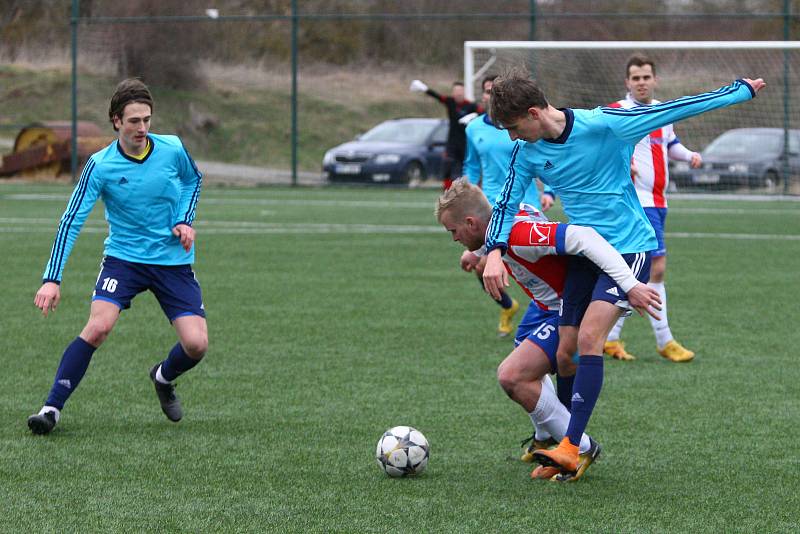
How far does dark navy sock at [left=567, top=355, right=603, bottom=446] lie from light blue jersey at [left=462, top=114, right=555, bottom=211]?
4.33 metres

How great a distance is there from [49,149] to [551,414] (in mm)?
22925

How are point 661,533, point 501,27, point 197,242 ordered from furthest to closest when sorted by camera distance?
1. point 501,27
2. point 197,242
3. point 661,533

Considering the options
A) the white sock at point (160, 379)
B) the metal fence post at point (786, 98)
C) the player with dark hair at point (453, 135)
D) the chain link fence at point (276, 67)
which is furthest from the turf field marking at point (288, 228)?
the white sock at point (160, 379)

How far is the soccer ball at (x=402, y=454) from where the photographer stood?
5.04 m

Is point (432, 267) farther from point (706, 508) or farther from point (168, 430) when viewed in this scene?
point (706, 508)

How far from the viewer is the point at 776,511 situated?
457 centimetres

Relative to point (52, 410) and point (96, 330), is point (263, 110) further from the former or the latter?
point (52, 410)

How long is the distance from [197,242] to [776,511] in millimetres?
11166

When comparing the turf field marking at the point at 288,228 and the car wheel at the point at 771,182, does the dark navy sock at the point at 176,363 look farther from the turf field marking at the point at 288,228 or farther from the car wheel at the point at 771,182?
the car wheel at the point at 771,182

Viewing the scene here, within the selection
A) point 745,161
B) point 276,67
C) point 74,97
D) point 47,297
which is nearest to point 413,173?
point 276,67

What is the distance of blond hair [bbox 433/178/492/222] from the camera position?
5012 millimetres

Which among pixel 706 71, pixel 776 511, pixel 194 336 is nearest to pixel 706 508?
pixel 776 511

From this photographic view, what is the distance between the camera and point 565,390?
215 inches

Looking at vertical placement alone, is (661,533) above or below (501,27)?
below
